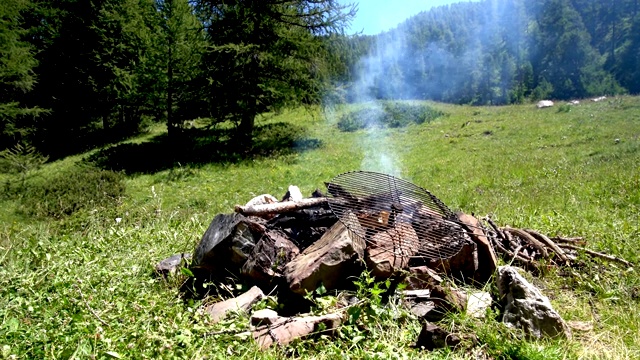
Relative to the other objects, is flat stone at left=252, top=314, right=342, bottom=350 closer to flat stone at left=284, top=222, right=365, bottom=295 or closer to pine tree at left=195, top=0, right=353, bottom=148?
flat stone at left=284, top=222, right=365, bottom=295

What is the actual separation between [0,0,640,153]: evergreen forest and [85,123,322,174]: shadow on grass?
918 millimetres

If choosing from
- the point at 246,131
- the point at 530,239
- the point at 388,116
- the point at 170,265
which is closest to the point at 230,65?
the point at 246,131

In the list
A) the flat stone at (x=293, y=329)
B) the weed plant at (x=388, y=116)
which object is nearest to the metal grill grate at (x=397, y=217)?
the flat stone at (x=293, y=329)

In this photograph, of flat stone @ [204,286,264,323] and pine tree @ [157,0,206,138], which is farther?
pine tree @ [157,0,206,138]

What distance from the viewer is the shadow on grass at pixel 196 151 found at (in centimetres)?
1332

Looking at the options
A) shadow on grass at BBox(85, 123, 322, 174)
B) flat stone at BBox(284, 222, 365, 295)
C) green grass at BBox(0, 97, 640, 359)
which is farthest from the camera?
shadow on grass at BBox(85, 123, 322, 174)

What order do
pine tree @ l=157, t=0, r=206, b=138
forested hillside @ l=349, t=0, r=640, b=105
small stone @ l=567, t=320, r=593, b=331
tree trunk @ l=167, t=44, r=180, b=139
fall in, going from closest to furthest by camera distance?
small stone @ l=567, t=320, r=593, b=331 < pine tree @ l=157, t=0, r=206, b=138 < tree trunk @ l=167, t=44, r=180, b=139 < forested hillside @ l=349, t=0, r=640, b=105

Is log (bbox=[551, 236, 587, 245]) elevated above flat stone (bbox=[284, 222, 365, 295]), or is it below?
below

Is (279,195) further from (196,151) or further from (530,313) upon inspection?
(196,151)

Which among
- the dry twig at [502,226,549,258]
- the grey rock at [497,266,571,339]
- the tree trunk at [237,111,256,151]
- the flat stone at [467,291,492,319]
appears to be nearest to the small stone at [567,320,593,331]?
the grey rock at [497,266,571,339]

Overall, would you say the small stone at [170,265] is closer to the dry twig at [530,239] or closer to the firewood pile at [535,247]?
the firewood pile at [535,247]

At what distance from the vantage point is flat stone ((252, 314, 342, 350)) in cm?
261

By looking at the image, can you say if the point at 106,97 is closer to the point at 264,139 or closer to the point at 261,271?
the point at 264,139

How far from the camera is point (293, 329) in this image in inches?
105
